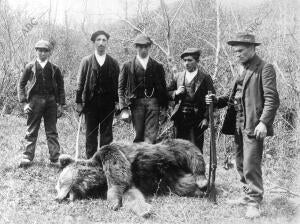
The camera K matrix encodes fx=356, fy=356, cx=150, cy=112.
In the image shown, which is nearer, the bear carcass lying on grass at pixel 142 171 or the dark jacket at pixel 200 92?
the bear carcass lying on grass at pixel 142 171

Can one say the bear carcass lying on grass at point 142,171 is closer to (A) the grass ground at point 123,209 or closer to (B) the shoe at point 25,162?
(A) the grass ground at point 123,209

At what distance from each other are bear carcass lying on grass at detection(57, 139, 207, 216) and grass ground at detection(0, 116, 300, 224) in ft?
0.59

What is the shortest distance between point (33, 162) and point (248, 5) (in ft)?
23.9

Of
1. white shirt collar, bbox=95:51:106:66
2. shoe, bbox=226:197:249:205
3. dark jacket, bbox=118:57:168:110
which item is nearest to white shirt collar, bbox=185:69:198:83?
dark jacket, bbox=118:57:168:110

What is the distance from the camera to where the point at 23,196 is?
5078mm

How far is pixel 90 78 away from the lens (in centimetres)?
616

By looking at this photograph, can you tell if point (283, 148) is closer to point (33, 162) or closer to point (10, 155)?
point (33, 162)

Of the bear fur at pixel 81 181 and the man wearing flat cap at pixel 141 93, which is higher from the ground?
the man wearing flat cap at pixel 141 93

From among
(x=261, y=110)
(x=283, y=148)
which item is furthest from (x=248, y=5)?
(x=261, y=110)

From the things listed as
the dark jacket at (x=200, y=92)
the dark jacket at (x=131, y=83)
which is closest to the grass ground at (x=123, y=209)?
the dark jacket at (x=200, y=92)

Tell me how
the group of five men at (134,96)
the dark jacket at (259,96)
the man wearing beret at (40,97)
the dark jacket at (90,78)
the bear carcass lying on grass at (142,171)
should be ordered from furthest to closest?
the man wearing beret at (40,97) < the dark jacket at (90,78) < the group of five men at (134,96) < the bear carcass lying on grass at (142,171) < the dark jacket at (259,96)

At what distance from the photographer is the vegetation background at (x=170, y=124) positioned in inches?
177

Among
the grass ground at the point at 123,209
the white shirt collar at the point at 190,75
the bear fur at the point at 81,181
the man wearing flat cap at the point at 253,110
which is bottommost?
the grass ground at the point at 123,209

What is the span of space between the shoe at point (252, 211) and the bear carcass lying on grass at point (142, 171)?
31.0 inches
